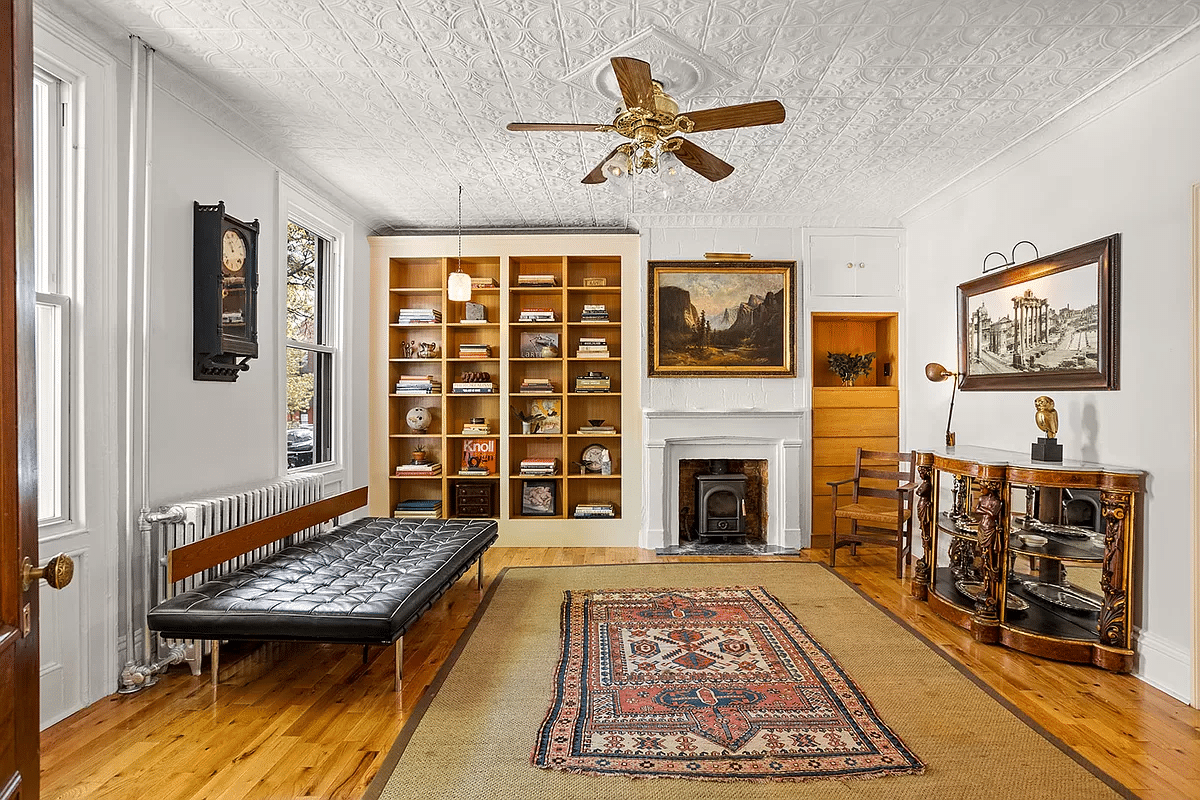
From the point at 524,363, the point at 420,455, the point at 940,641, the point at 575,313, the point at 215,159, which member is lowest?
the point at 940,641

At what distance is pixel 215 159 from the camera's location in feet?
12.4

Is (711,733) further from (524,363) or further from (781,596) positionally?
(524,363)

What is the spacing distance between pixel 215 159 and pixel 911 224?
5.12 m

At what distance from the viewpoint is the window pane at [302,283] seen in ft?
16.3

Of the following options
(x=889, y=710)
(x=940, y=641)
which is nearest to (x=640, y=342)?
(x=940, y=641)

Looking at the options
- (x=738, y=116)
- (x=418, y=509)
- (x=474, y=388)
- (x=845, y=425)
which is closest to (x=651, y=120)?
(x=738, y=116)

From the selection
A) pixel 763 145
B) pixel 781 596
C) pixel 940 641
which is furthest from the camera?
pixel 781 596

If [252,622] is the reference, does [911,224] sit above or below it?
above

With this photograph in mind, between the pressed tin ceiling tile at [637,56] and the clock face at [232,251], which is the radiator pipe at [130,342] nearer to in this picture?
the pressed tin ceiling tile at [637,56]

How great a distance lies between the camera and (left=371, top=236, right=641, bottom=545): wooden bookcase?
616 centimetres

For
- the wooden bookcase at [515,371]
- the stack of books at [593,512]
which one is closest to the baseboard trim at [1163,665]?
the wooden bookcase at [515,371]

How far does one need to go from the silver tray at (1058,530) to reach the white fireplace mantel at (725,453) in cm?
240

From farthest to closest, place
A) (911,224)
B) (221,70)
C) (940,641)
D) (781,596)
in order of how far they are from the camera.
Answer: (911,224) < (781,596) < (940,641) < (221,70)

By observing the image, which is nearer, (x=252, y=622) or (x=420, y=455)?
(x=252, y=622)
